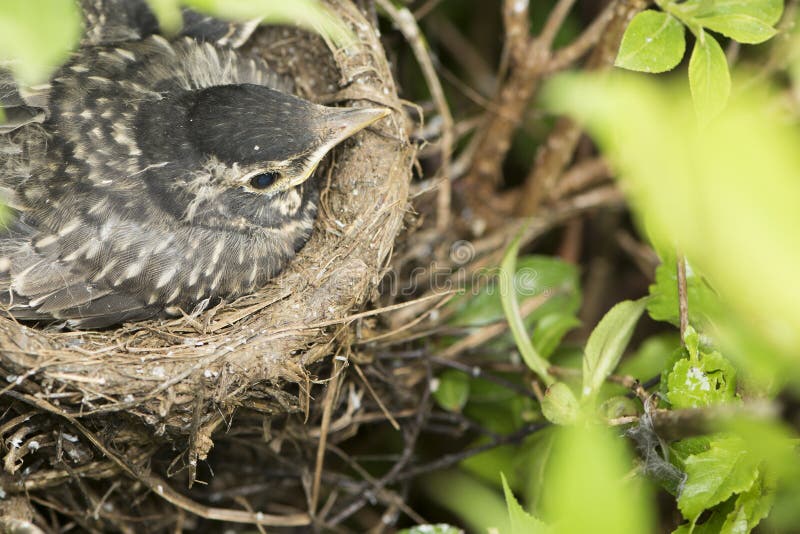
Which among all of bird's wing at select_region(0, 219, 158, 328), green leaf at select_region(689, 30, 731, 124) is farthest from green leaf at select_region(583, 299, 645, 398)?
bird's wing at select_region(0, 219, 158, 328)

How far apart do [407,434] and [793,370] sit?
1.22 meters

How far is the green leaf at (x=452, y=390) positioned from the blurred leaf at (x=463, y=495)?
0.16m

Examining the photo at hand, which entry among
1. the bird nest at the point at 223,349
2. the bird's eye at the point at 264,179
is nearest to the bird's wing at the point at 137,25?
the bird nest at the point at 223,349

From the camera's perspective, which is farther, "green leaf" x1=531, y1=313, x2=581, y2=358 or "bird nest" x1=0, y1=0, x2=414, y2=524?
"green leaf" x1=531, y1=313, x2=581, y2=358

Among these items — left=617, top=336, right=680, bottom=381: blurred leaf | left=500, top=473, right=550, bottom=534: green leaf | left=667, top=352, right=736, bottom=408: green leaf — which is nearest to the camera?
left=500, top=473, right=550, bottom=534: green leaf

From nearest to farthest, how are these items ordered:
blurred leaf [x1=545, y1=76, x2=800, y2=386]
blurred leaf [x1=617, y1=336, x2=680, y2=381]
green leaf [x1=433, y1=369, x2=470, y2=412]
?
blurred leaf [x1=545, y1=76, x2=800, y2=386] → blurred leaf [x1=617, y1=336, x2=680, y2=381] → green leaf [x1=433, y1=369, x2=470, y2=412]

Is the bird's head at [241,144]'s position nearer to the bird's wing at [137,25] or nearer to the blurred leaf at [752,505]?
the bird's wing at [137,25]

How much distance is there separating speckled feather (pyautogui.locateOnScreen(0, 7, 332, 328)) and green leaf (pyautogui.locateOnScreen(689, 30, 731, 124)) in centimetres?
66

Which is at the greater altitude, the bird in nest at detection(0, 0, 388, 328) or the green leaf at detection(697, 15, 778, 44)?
the green leaf at detection(697, 15, 778, 44)

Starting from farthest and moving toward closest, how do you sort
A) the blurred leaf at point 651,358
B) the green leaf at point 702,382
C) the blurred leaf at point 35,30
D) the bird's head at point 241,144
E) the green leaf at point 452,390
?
the green leaf at point 452,390 < the blurred leaf at point 651,358 < the bird's head at point 241,144 < the green leaf at point 702,382 < the blurred leaf at point 35,30

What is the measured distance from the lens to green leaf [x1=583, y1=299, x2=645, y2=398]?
134 centimetres

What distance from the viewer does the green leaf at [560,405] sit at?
51.7 inches

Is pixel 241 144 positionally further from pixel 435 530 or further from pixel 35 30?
pixel 35 30

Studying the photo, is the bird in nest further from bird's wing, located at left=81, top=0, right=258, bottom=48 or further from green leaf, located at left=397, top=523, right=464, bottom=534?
green leaf, located at left=397, top=523, right=464, bottom=534
